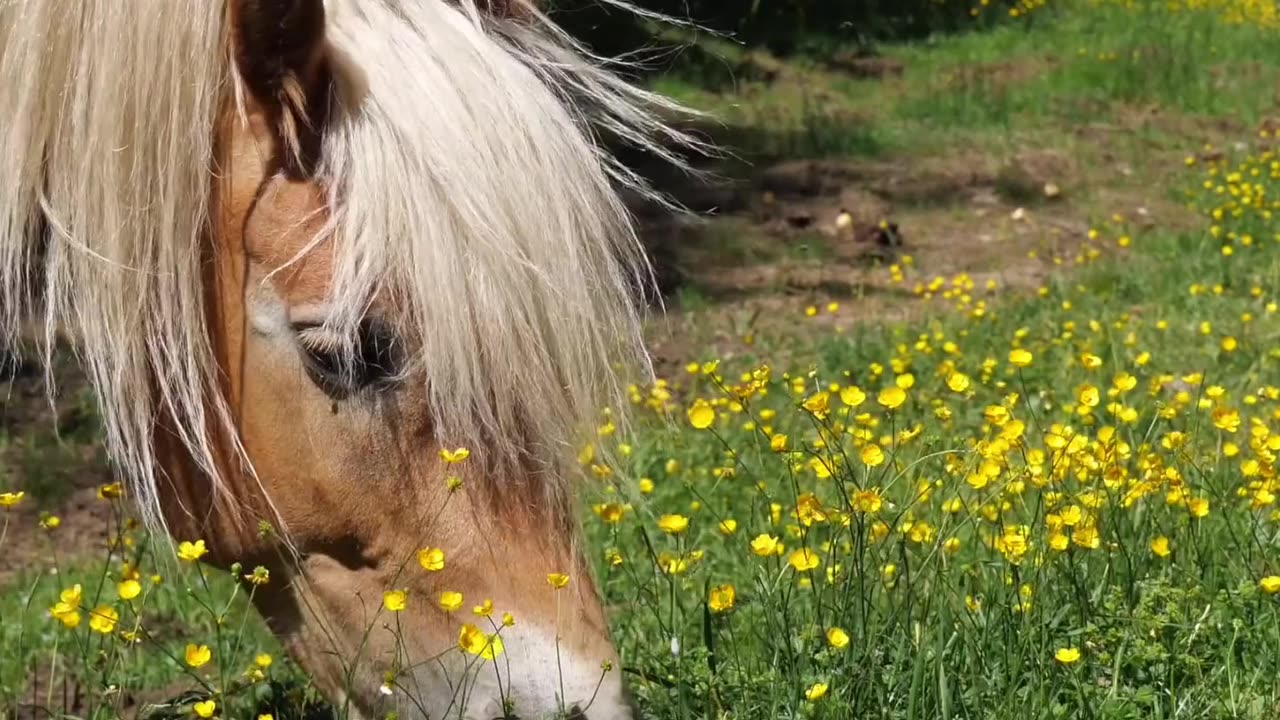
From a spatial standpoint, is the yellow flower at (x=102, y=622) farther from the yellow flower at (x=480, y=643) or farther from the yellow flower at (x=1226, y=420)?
the yellow flower at (x=1226, y=420)

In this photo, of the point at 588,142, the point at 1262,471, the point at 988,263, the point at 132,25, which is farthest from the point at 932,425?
the point at 988,263

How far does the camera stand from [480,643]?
190cm

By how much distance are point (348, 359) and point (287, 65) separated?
0.45 m

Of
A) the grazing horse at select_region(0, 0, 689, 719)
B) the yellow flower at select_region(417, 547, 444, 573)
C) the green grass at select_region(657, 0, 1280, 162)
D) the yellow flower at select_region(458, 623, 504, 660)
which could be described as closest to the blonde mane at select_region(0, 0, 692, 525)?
the grazing horse at select_region(0, 0, 689, 719)

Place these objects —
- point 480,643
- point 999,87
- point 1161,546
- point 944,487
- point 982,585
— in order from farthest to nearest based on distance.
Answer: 1. point 999,87
2. point 982,585
3. point 944,487
4. point 1161,546
5. point 480,643

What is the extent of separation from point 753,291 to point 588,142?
14.7ft

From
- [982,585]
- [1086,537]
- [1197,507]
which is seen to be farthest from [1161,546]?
[982,585]

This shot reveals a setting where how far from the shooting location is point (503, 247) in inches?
81.5

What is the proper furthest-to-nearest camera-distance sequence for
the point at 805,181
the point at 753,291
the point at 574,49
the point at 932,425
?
the point at 805,181, the point at 753,291, the point at 932,425, the point at 574,49

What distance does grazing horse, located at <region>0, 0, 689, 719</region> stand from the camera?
205 cm

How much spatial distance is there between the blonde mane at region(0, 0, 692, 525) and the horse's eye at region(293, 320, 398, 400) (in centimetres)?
4

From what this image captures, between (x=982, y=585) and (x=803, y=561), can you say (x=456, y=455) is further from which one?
(x=982, y=585)

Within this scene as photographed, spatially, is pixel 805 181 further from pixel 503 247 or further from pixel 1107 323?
pixel 503 247

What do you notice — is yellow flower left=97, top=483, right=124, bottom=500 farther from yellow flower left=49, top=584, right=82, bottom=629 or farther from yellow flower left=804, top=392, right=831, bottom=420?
yellow flower left=804, top=392, right=831, bottom=420
